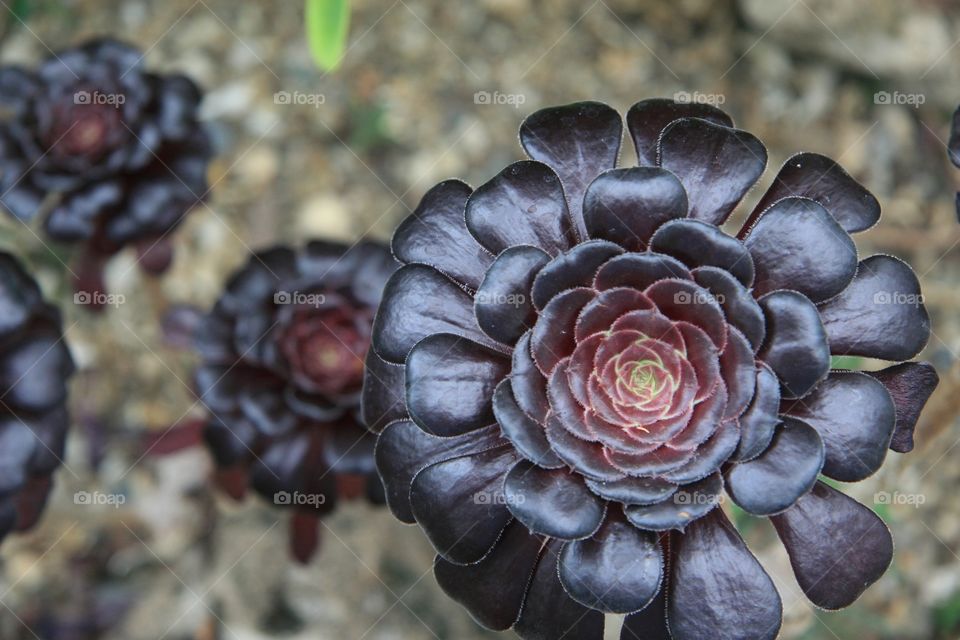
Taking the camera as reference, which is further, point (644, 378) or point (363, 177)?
point (363, 177)

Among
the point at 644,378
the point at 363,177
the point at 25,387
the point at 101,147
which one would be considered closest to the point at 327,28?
the point at 101,147

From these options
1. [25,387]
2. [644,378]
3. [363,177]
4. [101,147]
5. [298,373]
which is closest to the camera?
[644,378]

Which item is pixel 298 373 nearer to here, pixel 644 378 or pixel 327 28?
pixel 327 28

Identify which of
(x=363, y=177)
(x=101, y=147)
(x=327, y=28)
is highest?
(x=327, y=28)

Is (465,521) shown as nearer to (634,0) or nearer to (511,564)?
(511,564)

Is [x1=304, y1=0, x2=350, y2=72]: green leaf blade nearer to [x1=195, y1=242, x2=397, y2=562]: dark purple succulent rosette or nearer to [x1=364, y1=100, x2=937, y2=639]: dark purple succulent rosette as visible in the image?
[x1=195, y1=242, x2=397, y2=562]: dark purple succulent rosette

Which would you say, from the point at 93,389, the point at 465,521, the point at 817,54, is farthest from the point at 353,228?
the point at 465,521
